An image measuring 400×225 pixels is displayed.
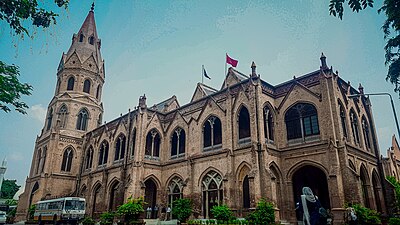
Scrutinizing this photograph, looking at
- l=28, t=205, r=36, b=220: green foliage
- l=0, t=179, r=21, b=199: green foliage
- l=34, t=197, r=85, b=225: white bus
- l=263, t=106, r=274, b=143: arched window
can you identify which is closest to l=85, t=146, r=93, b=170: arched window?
l=28, t=205, r=36, b=220: green foliage

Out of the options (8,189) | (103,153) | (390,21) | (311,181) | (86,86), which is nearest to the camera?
(390,21)

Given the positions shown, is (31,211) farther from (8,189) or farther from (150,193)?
(8,189)

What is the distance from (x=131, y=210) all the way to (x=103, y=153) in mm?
13135

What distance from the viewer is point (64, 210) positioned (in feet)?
85.9

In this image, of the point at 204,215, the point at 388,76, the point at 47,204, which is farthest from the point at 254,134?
the point at 47,204

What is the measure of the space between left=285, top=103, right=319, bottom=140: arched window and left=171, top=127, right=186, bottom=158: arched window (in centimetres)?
1027

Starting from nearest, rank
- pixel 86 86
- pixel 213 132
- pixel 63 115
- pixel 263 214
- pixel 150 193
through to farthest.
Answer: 1. pixel 263 214
2. pixel 213 132
3. pixel 150 193
4. pixel 63 115
5. pixel 86 86

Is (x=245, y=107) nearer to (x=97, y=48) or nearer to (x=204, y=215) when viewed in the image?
(x=204, y=215)

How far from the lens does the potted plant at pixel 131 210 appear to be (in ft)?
75.9

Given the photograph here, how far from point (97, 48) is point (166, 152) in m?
24.1

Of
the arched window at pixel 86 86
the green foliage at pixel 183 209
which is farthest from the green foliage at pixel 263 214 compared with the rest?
the arched window at pixel 86 86

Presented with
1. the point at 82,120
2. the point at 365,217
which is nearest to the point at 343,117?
the point at 365,217

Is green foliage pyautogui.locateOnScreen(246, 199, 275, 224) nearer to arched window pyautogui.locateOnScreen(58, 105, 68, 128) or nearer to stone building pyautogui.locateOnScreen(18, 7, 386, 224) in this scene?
stone building pyautogui.locateOnScreen(18, 7, 386, 224)

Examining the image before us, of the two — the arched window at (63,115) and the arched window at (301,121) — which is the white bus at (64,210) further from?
the arched window at (301,121)
